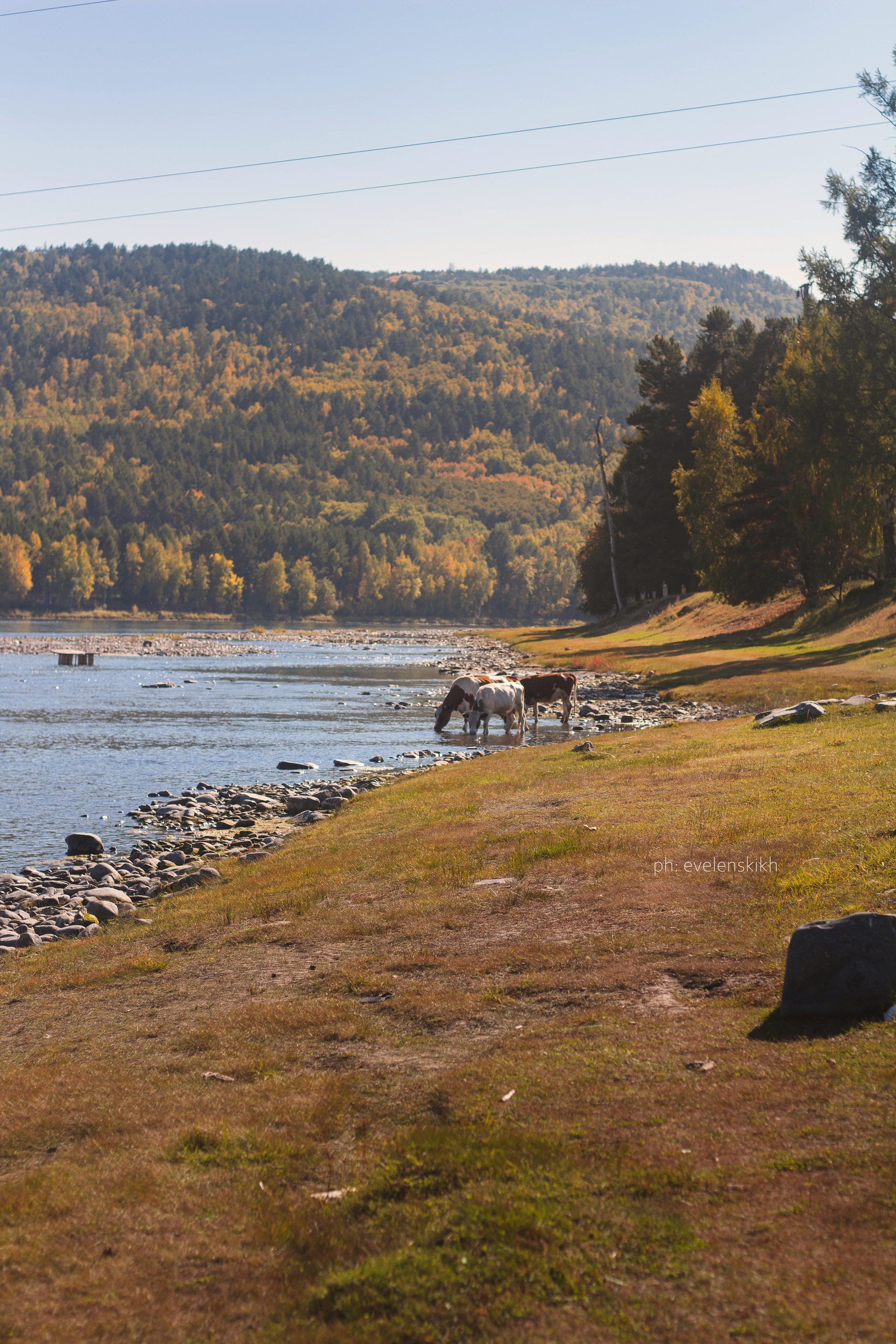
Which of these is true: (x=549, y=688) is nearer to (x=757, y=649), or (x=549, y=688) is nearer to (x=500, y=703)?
(x=500, y=703)

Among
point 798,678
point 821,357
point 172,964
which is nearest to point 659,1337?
point 172,964

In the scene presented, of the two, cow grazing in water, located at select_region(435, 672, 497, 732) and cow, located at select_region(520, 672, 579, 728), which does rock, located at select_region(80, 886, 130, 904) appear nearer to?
cow grazing in water, located at select_region(435, 672, 497, 732)

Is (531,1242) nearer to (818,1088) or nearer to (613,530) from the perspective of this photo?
(818,1088)

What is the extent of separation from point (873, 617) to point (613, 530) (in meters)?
52.9

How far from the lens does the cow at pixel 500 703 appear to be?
36688 mm

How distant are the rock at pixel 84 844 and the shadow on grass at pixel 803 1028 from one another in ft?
51.9

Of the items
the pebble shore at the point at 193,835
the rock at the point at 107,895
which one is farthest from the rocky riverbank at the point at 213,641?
the rock at the point at 107,895

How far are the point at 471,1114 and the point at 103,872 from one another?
13.0 metres

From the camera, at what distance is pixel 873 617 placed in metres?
50.3

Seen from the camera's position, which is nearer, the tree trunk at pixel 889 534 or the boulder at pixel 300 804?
the boulder at pixel 300 804

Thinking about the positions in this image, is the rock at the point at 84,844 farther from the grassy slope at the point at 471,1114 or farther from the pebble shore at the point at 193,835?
the grassy slope at the point at 471,1114

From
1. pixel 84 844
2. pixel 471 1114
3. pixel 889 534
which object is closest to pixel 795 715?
pixel 84 844

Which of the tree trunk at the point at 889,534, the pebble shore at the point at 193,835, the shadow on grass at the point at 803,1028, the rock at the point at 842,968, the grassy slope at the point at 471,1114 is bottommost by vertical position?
the pebble shore at the point at 193,835

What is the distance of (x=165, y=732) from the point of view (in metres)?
40.7
